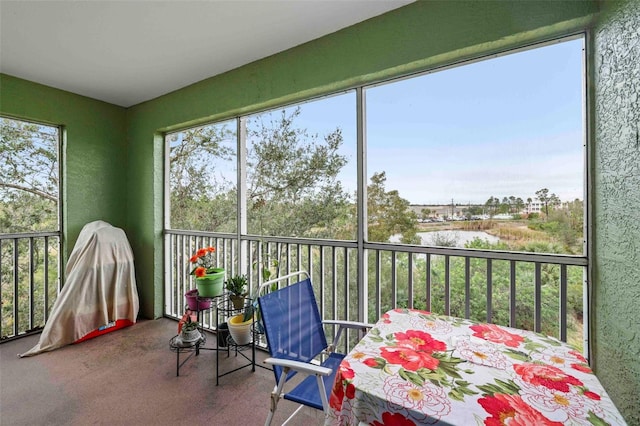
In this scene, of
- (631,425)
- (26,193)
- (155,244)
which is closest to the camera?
(631,425)

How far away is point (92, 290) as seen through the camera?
2842 millimetres

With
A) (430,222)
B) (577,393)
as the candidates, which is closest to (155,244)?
(430,222)

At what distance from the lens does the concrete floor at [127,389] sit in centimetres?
182

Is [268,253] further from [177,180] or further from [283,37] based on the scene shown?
[283,37]

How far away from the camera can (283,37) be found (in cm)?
217

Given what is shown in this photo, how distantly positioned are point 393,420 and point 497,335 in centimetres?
72

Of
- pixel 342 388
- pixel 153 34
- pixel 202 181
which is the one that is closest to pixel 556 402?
pixel 342 388

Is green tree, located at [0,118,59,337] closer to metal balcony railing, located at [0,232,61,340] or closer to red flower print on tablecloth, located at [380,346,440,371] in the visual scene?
metal balcony railing, located at [0,232,61,340]

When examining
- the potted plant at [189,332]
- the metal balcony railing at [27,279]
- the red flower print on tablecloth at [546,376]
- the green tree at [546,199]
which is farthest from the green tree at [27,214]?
the green tree at [546,199]

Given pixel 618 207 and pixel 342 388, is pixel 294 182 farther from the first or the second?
pixel 618 207

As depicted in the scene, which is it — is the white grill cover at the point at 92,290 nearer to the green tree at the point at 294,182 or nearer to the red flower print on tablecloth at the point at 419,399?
the green tree at the point at 294,182

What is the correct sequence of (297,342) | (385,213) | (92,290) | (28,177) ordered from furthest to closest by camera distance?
(28,177) → (92,290) → (385,213) → (297,342)

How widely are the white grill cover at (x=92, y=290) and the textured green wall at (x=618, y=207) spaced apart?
151 inches

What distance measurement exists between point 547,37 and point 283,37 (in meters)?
1.67
